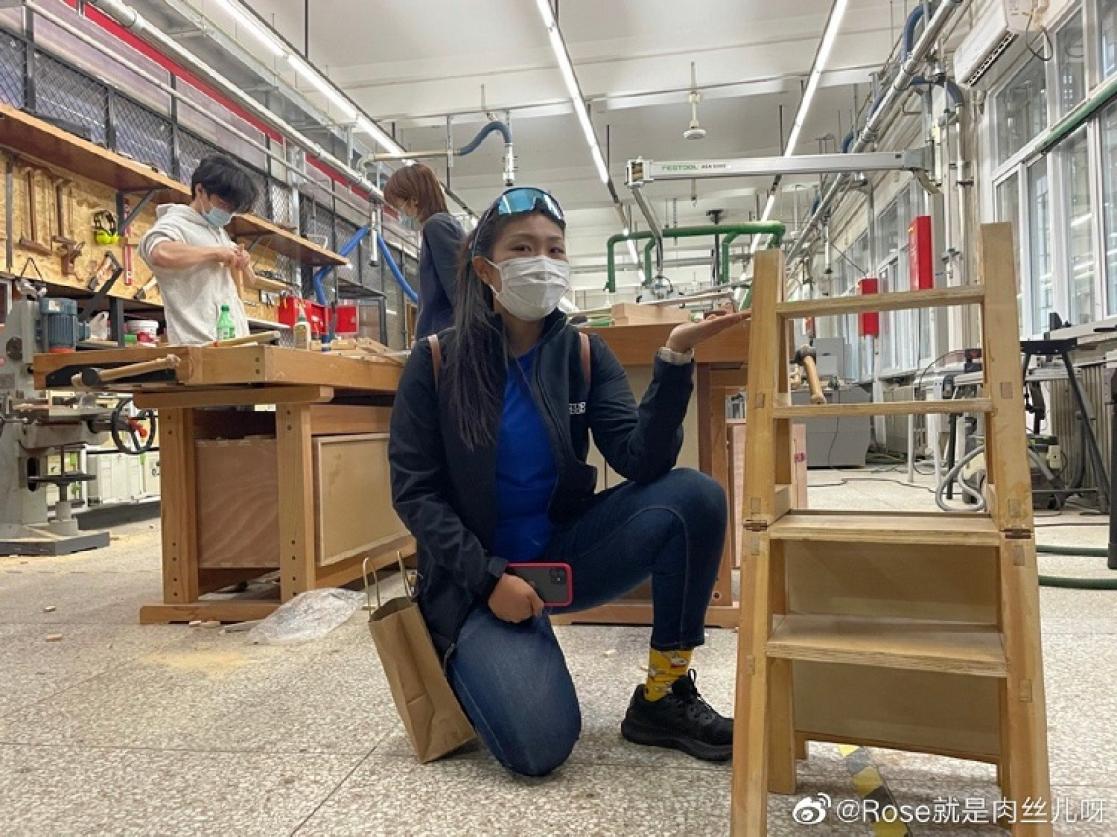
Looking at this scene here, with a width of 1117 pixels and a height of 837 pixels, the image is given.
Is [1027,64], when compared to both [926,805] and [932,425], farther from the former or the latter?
[926,805]

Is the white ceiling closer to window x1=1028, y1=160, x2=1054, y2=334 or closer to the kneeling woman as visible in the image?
window x1=1028, y1=160, x2=1054, y2=334

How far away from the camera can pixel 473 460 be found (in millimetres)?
1214

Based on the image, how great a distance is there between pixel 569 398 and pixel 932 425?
492 centimetres

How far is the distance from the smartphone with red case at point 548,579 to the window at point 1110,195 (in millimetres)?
4100

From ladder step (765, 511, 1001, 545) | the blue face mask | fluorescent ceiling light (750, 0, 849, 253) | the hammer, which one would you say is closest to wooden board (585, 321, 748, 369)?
the hammer

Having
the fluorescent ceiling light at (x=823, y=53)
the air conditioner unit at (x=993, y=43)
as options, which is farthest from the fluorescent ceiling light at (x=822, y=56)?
the air conditioner unit at (x=993, y=43)

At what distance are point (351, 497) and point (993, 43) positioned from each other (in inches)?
171

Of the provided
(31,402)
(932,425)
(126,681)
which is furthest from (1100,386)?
(31,402)

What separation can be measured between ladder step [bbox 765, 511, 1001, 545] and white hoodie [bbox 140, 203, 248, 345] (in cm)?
199

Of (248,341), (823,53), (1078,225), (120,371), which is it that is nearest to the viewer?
(120,371)

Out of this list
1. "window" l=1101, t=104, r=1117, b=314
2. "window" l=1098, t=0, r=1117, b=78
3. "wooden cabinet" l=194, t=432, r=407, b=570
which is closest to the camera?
"wooden cabinet" l=194, t=432, r=407, b=570

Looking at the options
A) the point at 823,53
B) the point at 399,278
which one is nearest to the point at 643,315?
the point at 399,278

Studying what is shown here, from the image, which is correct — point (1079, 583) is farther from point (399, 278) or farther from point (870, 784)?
point (399, 278)

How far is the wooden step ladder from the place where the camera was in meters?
0.82
